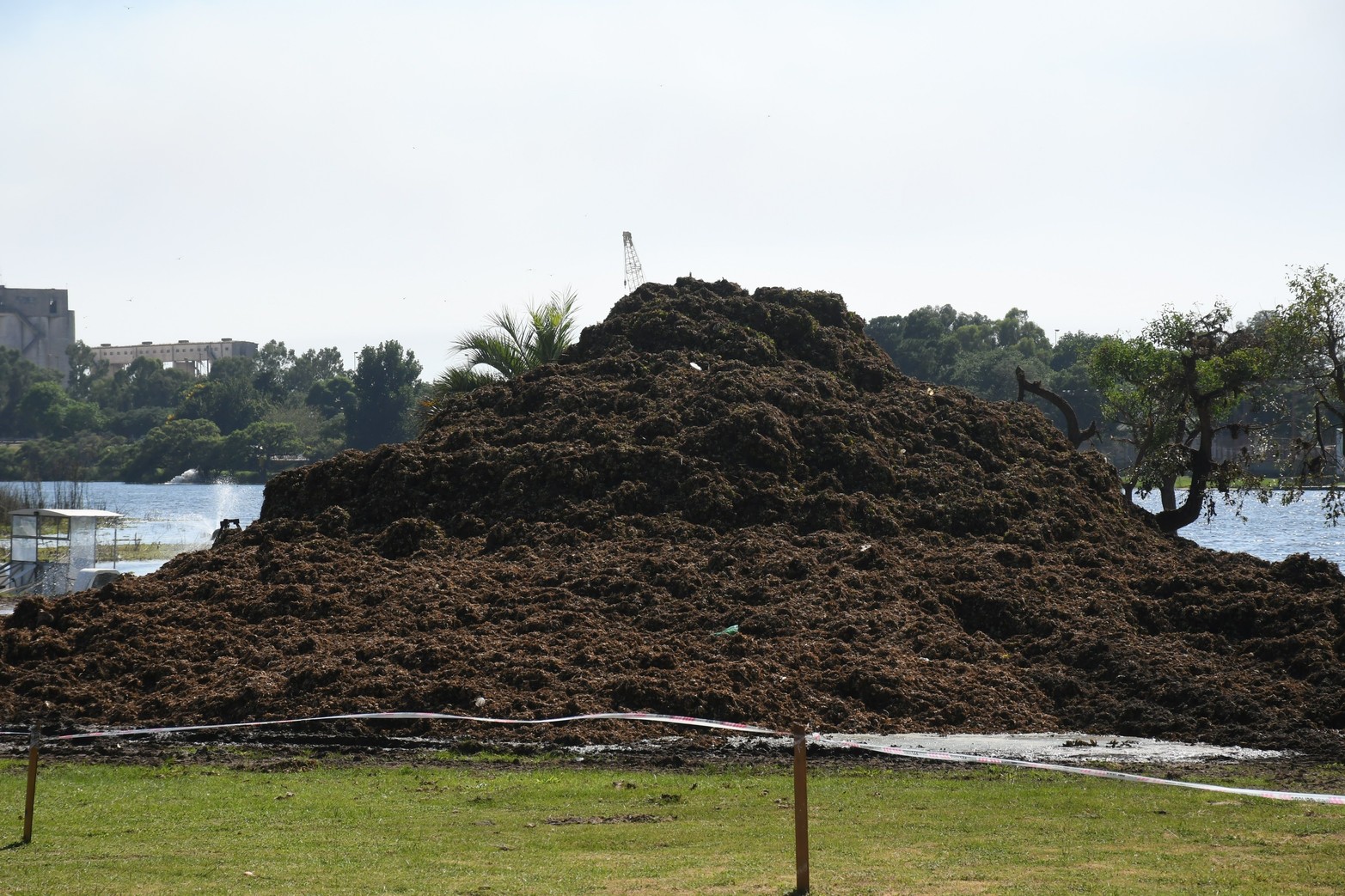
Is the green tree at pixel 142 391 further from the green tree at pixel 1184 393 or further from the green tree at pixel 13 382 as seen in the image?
the green tree at pixel 1184 393

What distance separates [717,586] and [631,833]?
8.25m

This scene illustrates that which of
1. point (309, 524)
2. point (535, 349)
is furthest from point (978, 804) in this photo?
point (535, 349)

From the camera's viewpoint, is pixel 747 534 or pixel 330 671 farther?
pixel 747 534

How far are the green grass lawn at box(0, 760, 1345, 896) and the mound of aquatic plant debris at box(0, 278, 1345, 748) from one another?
238cm

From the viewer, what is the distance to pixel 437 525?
19.8 meters

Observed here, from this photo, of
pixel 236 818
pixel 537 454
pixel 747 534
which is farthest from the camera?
pixel 537 454

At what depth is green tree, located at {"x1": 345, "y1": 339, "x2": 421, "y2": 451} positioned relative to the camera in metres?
96.9

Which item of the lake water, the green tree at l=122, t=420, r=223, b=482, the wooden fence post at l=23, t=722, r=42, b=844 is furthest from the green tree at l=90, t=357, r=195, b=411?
the wooden fence post at l=23, t=722, r=42, b=844

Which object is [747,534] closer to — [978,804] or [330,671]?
[330,671]

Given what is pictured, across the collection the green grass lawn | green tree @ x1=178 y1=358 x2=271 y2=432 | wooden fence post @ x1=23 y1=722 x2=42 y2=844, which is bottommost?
Answer: the green grass lawn

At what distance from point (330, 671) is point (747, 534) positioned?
6848mm

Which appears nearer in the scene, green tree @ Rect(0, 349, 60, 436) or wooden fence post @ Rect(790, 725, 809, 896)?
wooden fence post @ Rect(790, 725, 809, 896)

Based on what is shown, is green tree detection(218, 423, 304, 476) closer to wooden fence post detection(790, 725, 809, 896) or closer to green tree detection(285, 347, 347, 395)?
green tree detection(285, 347, 347, 395)

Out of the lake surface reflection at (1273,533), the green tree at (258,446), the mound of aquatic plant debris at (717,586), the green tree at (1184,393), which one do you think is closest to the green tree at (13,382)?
the green tree at (258,446)
